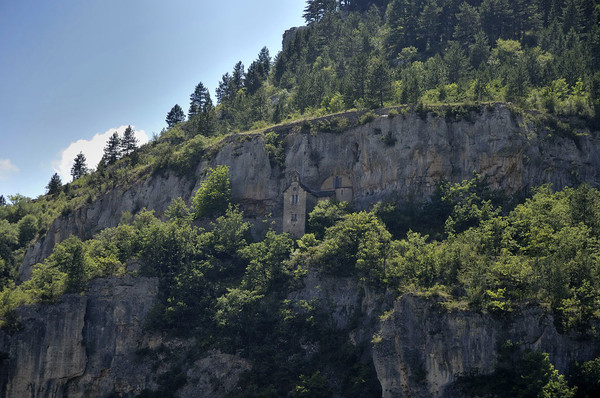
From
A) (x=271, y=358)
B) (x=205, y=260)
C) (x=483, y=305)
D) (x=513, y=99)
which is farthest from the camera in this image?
(x=513, y=99)

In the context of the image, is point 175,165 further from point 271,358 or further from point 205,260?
point 271,358

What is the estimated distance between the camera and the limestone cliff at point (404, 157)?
68.6m

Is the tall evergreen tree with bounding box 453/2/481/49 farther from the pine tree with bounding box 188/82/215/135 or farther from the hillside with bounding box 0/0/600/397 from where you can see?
the pine tree with bounding box 188/82/215/135

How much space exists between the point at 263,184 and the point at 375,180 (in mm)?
12349

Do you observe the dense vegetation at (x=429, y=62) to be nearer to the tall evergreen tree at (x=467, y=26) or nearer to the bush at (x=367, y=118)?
the tall evergreen tree at (x=467, y=26)

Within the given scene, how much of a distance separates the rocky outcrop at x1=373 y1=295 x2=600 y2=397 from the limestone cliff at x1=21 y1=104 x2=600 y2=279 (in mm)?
19033

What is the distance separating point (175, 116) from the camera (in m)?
114

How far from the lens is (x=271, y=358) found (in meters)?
59.4

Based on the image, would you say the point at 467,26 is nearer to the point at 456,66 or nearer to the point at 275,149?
the point at 456,66

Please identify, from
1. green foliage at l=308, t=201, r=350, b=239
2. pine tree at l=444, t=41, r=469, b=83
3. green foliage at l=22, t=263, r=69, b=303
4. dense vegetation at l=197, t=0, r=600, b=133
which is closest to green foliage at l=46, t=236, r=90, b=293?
green foliage at l=22, t=263, r=69, b=303

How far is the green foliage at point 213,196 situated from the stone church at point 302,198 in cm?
750

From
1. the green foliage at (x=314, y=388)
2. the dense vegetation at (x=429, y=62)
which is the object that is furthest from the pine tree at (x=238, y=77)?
the green foliage at (x=314, y=388)

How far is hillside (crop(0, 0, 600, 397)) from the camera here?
172ft

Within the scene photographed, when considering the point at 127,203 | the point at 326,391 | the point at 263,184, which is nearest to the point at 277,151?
the point at 263,184
